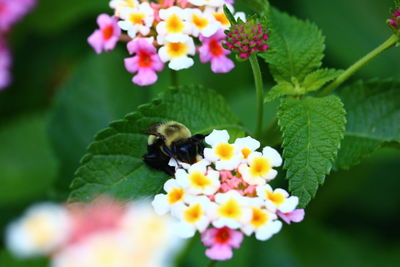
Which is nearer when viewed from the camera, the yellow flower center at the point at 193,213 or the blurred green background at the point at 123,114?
the yellow flower center at the point at 193,213

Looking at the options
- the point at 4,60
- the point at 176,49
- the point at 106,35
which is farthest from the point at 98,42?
the point at 4,60

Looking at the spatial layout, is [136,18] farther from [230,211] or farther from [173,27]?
[230,211]

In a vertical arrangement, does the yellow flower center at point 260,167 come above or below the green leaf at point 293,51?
below

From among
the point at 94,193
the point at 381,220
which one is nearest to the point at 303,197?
the point at 94,193

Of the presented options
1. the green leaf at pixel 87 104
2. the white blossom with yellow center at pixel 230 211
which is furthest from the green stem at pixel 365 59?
the green leaf at pixel 87 104

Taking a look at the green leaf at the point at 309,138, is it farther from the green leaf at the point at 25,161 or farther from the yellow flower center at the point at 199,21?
the green leaf at the point at 25,161

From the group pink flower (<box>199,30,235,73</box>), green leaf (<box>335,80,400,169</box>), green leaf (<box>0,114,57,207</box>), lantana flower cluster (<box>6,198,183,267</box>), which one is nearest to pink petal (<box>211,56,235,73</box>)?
pink flower (<box>199,30,235,73</box>)
